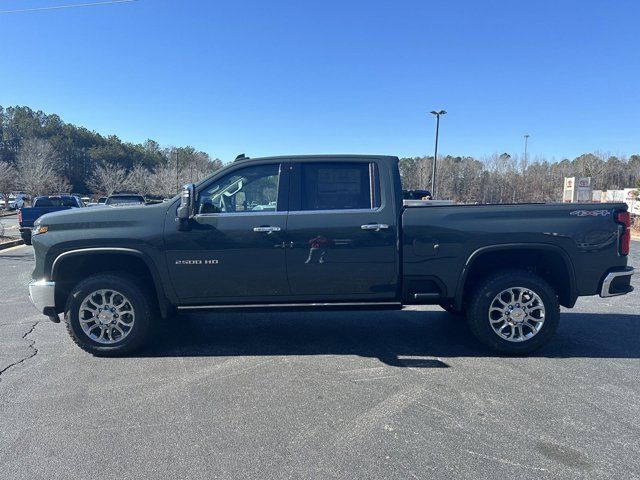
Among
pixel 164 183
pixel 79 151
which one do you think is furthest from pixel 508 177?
pixel 79 151

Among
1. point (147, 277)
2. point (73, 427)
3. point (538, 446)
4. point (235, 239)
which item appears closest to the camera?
point (538, 446)

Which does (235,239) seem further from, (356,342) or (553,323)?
(553,323)

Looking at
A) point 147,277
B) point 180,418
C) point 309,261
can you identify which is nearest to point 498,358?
point 309,261

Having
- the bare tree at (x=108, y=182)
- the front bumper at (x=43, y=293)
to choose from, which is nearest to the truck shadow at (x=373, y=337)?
the front bumper at (x=43, y=293)

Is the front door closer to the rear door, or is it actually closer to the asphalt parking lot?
the rear door

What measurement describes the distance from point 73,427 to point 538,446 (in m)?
3.38

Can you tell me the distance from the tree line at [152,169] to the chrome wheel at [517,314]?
1550 centimetres

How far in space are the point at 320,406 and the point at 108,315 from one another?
257 cm

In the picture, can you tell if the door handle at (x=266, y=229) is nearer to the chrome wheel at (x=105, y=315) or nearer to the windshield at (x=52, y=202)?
the chrome wheel at (x=105, y=315)

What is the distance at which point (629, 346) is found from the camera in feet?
17.2

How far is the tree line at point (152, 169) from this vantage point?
3847 cm

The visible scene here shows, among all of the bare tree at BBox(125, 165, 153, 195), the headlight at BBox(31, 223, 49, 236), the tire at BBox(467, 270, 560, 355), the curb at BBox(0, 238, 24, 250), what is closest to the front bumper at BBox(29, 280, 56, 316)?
the headlight at BBox(31, 223, 49, 236)

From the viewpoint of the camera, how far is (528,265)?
16.9ft

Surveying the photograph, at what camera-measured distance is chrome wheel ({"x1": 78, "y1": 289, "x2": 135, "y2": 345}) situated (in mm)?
4820
